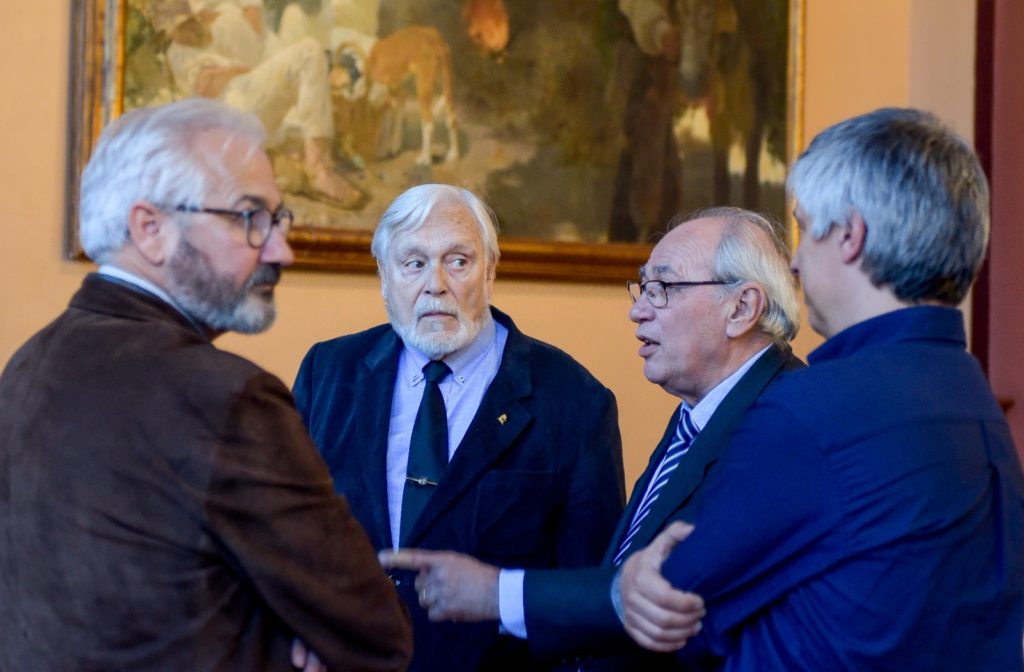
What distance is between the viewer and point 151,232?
2045mm

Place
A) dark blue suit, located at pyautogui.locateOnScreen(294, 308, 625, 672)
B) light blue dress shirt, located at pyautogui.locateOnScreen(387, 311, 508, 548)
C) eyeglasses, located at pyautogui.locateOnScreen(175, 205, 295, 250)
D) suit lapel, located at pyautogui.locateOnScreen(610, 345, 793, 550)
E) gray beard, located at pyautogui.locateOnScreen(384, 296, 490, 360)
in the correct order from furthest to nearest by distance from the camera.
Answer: gray beard, located at pyautogui.locateOnScreen(384, 296, 490, 360) < light blue dress shirt, located at pyautogui.locateOnScreen(387, 311, 508, 548) < dark blue suit, located at pyautogui.locateOnScreen(294, 308, 625, 672) < suit lapel, located at pyautogui.locateOnScreen(610, 345, 793, 550) < eyeglasses, located at pyautogui.locateOnScreen(175, 205, 295, 250)

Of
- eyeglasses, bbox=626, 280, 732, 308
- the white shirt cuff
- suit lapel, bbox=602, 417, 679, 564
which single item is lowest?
the white shirt cuff

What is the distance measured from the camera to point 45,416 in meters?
1.93

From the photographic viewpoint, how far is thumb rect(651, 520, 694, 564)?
209cm

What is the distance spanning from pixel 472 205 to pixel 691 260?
0.79 meters

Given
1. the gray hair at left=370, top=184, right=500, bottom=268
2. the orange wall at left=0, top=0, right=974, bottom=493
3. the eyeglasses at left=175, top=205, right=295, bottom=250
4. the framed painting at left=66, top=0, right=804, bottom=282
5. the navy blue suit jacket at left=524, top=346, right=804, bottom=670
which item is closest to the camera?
the eyeglasses at left=175, top=205, right=295, bottom=250

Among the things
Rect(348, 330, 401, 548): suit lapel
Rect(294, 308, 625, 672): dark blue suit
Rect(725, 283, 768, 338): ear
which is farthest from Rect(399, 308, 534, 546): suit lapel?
Rect(725, 283, 768, 338): ear

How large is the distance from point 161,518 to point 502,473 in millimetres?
1391

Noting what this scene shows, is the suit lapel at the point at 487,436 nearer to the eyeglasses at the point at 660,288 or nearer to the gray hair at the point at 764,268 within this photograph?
the eyeglasses at the point at 660,288

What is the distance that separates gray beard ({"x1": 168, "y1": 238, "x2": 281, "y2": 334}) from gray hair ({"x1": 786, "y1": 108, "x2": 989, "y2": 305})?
91 centimetres

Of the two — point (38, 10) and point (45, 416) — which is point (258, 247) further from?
point (38, 10)

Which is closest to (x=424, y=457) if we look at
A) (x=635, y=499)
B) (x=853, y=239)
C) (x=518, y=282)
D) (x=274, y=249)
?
(x=635, y=499)

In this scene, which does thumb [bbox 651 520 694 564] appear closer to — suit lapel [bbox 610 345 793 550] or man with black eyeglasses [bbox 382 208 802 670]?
man with black eyeglasses [bbox 382 208 802 670]

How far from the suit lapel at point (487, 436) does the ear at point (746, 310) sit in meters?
0.62
